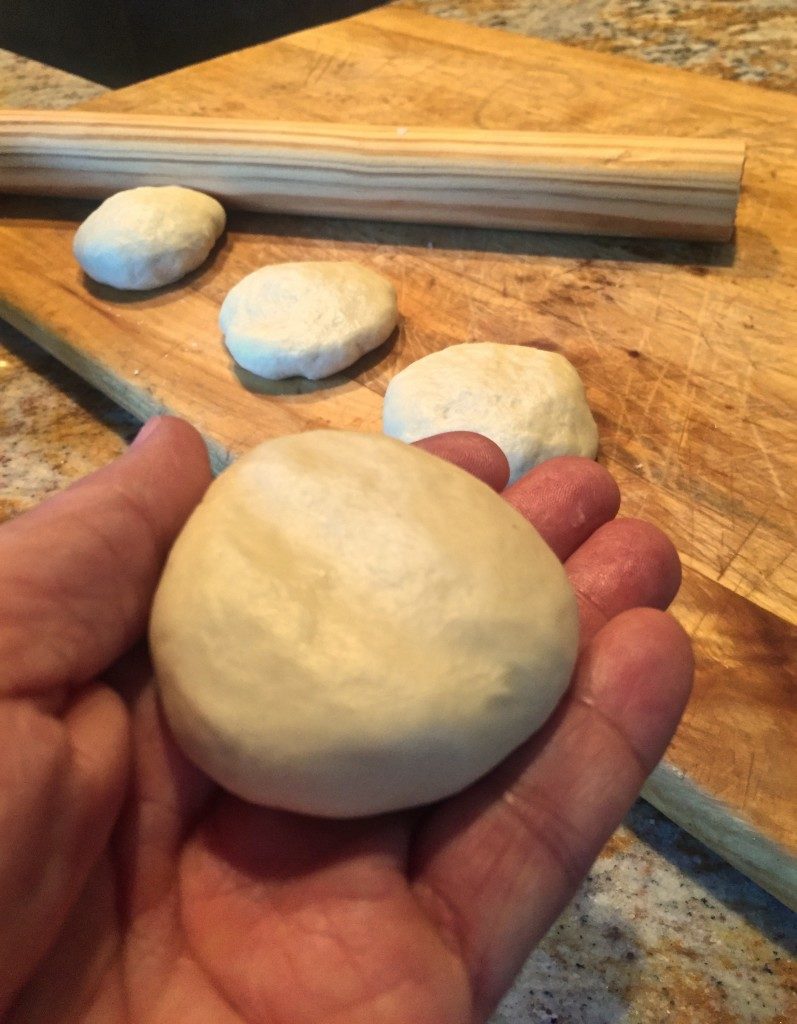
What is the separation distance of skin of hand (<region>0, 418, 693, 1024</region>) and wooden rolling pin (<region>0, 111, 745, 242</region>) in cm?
120

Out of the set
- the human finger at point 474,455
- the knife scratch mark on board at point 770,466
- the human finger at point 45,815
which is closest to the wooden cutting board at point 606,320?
the knife scratch mark on board at point 770,466

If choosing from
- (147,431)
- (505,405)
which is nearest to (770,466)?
(505,405)

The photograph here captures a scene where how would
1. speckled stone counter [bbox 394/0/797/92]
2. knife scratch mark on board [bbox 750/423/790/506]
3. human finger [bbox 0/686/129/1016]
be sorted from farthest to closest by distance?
speckled stone counter [bbox 394/0/797/92] < knife scratch mark on board [bbox 750/423/790/506] < human finger [bbox 0/686/129/1016]

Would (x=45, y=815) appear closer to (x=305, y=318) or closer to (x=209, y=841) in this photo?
(x=209, y=841)

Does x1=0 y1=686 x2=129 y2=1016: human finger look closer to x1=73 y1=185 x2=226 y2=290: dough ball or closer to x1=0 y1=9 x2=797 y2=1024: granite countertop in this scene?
x1=0 y1=9 x2=797 y2=1024: granite countertop

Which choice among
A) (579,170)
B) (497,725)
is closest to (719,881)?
(497,725)

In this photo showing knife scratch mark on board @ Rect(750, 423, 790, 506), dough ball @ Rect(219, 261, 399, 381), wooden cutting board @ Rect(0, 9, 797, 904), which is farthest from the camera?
dough ball @ Rect(219, 261, 399, 381)

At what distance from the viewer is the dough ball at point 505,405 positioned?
142cm

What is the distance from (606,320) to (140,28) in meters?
2.72

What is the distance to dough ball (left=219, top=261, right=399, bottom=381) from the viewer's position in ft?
5.31

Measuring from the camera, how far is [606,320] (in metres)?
1.73

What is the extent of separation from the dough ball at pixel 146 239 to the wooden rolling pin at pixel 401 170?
155 millimetres

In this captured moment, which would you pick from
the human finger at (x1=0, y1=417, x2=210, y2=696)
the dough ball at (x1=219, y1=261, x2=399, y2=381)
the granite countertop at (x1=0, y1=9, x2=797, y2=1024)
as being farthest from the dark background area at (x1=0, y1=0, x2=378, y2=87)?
the human finger at (x1=0, y1=417, x2=210, y2=696)

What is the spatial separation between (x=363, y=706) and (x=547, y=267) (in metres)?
1.36
